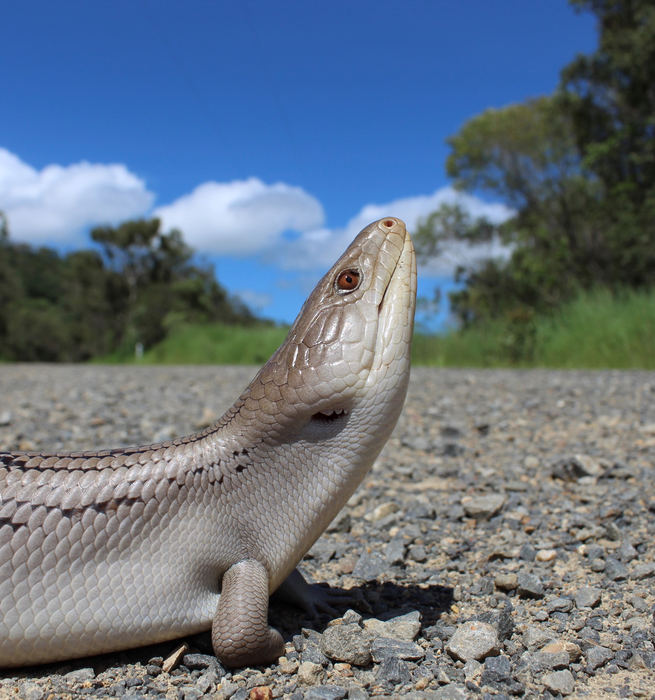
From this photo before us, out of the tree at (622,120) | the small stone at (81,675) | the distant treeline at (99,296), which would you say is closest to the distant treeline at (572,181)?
the tree at (622,120)

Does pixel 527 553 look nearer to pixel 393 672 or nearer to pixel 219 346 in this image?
pixel 393 672

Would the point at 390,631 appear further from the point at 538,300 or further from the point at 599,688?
the point at 538,300

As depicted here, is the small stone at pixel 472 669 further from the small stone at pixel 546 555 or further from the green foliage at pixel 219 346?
the green foliage at pixel 219 346

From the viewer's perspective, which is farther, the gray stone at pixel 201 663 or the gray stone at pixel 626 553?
the gray stone at pixel 626 553

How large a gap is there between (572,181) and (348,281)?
27178 millimetres

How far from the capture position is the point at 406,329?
209cm

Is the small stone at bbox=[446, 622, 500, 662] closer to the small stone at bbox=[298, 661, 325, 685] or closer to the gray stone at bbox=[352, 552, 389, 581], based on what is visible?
the small stone at bbox=[298, 661, 325, 685]

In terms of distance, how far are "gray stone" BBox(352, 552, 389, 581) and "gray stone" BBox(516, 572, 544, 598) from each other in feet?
2.29

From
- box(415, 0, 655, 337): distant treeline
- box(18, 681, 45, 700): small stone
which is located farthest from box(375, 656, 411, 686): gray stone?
box(415, 0, 655, 337): distant treeline

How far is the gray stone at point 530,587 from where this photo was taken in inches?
99.3

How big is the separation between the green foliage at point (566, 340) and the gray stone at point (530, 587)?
1114cm

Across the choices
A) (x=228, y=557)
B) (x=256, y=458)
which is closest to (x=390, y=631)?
(x=228, y=557)

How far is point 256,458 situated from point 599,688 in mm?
1424

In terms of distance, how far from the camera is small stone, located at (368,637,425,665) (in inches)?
81.6
